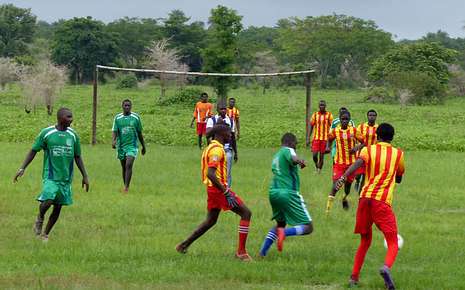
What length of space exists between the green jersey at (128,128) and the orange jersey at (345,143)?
3842mm

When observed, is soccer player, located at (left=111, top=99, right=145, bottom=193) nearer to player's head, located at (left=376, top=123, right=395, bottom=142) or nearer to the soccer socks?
the soccer socks

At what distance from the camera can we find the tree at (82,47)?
76688 mm

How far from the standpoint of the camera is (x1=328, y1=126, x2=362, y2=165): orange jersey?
16.5 meters

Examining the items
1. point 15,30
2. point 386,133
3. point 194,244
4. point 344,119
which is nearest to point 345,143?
point 344,119

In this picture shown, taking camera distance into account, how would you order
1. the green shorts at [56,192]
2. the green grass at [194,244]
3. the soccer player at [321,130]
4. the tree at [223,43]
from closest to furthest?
the green grass at [194,244]
the green shorts at [56,192]
the soccer player at [321,130]
the tree at [223,43]

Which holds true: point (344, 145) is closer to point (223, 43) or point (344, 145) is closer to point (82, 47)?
point (223, 43)

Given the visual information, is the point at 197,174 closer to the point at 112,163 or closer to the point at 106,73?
the point at 112,163

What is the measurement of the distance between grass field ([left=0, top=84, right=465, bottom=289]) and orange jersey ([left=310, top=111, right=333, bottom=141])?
0.99m

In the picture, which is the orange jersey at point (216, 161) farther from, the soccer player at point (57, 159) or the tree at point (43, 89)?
the tree at point (43, 89)

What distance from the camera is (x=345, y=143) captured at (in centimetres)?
1656

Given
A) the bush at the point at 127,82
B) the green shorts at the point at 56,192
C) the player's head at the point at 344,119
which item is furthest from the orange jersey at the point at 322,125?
the bush at the point at 127,82

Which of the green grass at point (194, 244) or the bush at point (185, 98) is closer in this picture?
the green grass at point (194, 244)

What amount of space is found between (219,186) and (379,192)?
6.75 ft

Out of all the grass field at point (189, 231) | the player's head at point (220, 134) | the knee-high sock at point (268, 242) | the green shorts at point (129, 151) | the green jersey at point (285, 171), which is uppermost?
the player's head at point (220, 134)
